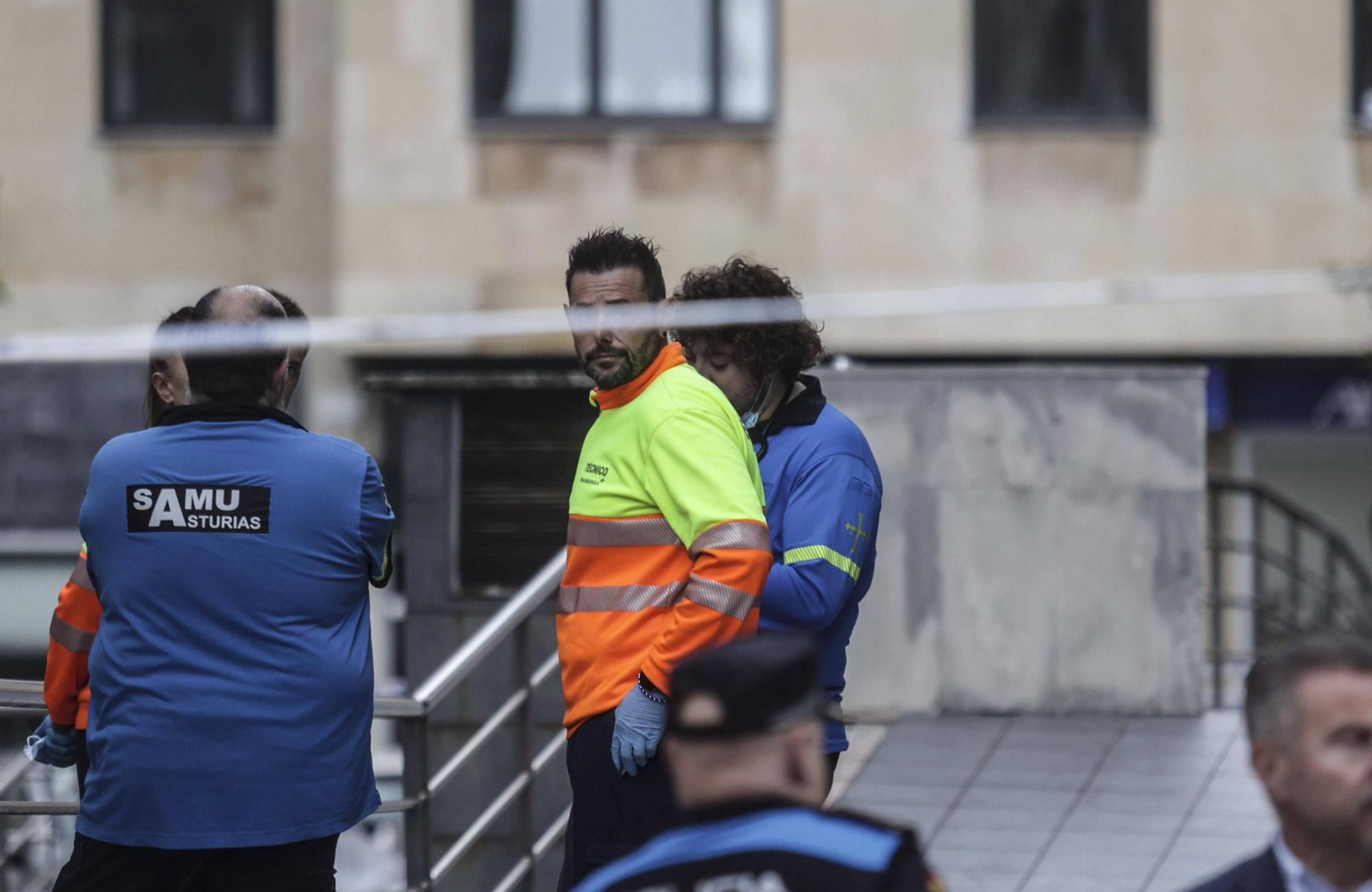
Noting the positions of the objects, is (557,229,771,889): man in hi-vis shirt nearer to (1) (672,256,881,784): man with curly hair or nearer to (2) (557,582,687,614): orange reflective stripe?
(2) (557,582,687,614): orange reflective stripe

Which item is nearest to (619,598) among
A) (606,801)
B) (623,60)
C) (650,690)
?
(650,690)

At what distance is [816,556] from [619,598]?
0.45 meters

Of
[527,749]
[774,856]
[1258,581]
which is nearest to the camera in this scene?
[774,856]

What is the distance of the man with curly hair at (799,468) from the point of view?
374 centimetres

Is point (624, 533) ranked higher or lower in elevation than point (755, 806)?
higher

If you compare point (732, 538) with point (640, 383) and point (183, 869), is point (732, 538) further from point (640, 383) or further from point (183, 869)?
point (183, 869)

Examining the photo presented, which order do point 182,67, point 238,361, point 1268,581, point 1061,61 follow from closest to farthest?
point 238,361, point 1061,61, point 1268,581, point 182,67

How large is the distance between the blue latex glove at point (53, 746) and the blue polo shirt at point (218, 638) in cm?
40

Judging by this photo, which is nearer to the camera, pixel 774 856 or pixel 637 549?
pixel 774 856

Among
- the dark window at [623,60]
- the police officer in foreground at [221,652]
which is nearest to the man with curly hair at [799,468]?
the police officer in foreground at [221,652]

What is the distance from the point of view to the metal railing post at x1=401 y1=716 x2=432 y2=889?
4859 millimetres

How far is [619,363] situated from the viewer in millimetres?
3650

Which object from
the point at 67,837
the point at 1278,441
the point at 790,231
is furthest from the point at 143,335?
the point at 1278,441

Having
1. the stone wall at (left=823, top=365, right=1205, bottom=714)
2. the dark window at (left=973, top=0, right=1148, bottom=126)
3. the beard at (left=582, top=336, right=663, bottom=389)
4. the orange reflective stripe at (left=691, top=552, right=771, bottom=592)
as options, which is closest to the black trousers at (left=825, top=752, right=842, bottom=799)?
the orange reflective stripe at (left=691, top=552, right=771, bottom=592)
